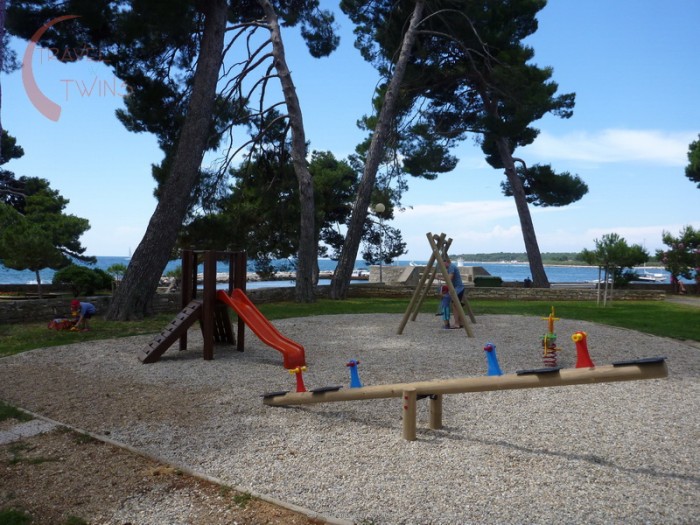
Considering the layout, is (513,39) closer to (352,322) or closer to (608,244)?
(608,244)

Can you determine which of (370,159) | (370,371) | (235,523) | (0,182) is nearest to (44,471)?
(235,523)

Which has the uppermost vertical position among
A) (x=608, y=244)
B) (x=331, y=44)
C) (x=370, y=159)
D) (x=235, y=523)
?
(x=331, y=44)

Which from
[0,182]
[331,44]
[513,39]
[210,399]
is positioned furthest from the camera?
[0,182]

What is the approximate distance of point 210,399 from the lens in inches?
215

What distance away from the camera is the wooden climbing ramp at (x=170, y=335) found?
7375 millimetres

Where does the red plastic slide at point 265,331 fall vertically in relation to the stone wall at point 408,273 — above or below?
below

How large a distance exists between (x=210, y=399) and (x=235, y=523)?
2619mm

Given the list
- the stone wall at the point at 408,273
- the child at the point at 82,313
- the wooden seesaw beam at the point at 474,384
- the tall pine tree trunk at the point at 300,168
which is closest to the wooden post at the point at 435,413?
the wooden seesaw beam at the point at 474,384

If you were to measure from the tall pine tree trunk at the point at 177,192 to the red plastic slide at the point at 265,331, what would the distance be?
17.4 feet

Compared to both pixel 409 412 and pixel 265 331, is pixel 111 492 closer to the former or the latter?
pixel 409 412

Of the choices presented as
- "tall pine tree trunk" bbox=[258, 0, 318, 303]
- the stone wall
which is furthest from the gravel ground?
the stone wall

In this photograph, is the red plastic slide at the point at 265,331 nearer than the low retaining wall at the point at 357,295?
Yes

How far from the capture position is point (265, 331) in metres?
6.96

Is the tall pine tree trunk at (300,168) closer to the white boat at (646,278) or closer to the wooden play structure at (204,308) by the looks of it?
the wooden play structure at (204,308)
